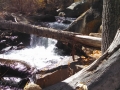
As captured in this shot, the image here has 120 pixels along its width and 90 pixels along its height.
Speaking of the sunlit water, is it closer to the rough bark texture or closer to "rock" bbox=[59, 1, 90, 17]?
the rough bark texture

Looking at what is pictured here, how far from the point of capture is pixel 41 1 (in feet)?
71.5

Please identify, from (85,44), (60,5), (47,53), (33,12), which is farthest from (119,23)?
(60,5)

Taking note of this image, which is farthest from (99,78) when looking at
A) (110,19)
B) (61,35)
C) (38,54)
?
(38,54)

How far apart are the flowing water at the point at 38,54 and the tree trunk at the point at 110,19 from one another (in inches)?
154

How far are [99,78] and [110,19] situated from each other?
6.50 feet

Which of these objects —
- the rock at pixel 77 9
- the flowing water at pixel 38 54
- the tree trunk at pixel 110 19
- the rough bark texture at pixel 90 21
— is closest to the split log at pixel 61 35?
the tree trunk at pixel 110 19

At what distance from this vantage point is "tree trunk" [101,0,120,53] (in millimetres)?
4317

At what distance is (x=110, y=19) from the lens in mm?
4418

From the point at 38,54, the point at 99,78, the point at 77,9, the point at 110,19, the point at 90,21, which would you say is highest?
the point at 110,19

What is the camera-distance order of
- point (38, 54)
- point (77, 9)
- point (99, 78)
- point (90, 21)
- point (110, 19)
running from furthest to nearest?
point (77, 9) → point (38, 54) → point (90, 21) → point (110, 19) → point (99, 78)

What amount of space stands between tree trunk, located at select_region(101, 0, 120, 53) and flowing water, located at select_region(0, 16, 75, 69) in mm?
3914

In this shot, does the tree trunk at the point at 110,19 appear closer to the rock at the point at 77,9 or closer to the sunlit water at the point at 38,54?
the sunlit water at the point at 38,54

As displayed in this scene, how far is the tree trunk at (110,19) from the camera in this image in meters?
4.32

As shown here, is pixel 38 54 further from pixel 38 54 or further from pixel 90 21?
pixel 90 21
